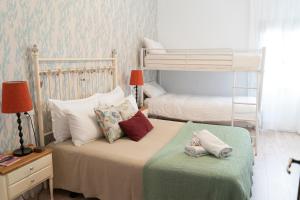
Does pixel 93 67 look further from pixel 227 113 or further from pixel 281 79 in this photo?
pixel 281 79

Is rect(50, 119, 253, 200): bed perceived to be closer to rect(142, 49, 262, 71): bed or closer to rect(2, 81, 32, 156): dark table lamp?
rect(2, 81, 32, 156): dark table lamp

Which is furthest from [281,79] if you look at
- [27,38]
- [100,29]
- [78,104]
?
[27,38]

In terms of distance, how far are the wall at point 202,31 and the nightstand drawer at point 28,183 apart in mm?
3692

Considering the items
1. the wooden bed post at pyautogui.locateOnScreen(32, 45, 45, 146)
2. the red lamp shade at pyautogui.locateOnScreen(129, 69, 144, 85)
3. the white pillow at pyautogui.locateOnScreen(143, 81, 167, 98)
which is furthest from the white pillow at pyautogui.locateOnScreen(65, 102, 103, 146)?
the white pillow at pyautogui.locateOnScreen(143, 81, 167, 98)

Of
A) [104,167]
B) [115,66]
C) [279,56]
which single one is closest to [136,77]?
[115,66]

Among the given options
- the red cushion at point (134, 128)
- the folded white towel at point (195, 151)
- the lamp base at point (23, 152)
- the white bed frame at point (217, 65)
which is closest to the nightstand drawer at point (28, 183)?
the lamp base at point (23, 152)

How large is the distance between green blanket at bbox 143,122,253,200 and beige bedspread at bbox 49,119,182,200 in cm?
11

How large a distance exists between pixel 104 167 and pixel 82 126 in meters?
0.51

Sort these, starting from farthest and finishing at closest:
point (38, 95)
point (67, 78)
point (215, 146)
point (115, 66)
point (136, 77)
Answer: point (136, 77), point (115, 66), point (67, 78), point (38, 95), point (215, 146)

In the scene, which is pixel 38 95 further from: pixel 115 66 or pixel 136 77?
Answer: pixel 136 77

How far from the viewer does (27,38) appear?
2.33m

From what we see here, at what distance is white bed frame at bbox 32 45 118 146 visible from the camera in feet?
7.97

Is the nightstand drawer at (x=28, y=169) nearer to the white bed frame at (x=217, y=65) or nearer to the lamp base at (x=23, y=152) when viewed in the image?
the lamp base at (x=23, y=152)

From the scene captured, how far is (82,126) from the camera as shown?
2.46 meters
